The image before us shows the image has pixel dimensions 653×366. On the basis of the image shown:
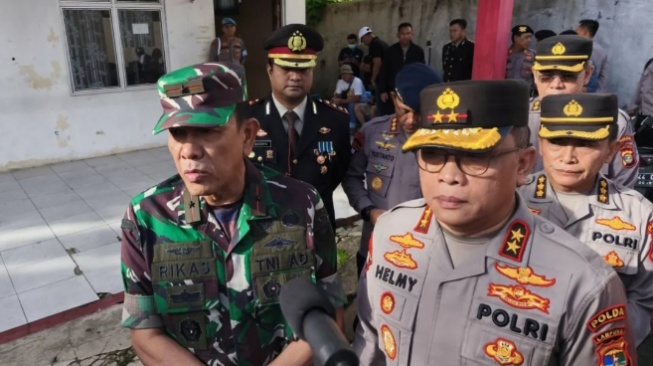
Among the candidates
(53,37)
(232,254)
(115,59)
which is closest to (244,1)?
(115,59)

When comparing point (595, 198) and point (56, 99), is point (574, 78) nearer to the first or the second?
point (595, 198)

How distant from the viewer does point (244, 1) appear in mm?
10727

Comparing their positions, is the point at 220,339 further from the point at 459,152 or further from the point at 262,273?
the point at 459,152

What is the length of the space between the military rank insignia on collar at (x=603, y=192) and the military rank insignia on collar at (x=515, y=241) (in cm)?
88

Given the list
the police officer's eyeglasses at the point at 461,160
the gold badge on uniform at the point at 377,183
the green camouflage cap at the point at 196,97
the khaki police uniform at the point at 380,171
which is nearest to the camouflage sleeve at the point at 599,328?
the police officer's eyeglasses at the point at 461,160

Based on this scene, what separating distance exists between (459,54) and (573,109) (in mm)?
6651

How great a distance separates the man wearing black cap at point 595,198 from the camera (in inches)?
74.7

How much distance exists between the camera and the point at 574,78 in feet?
9.05

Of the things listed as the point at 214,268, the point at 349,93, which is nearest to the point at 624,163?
the point at 214,268

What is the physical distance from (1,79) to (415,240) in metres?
7.24

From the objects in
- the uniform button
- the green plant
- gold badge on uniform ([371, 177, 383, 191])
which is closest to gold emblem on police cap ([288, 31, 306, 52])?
gold badge on uniform ([371, 177, 383, 191])

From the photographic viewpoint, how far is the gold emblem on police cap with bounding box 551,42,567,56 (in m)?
2.74

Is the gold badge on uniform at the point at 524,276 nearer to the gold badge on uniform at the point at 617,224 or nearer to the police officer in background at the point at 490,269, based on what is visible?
the police officer in background at the point at 490,269

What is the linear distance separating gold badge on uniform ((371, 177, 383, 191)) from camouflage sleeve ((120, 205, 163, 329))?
5.07 feet
